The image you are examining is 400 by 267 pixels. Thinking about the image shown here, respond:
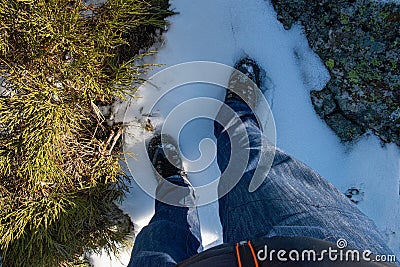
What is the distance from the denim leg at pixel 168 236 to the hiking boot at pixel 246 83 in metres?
0.32

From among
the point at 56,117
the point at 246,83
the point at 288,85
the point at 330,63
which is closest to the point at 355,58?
the point at 330,63

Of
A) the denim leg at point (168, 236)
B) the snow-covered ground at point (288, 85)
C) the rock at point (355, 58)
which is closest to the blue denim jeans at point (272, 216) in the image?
the denim leg at point (168, 236)

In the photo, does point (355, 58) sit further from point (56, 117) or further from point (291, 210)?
point (56, 117)

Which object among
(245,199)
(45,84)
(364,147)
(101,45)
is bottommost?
(245,199)

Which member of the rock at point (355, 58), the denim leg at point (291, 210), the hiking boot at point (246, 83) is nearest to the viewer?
the denim leg at point (291, 210)

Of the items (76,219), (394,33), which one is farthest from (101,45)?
(394,33)

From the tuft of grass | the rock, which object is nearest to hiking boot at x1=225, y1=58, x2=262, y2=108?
the rock

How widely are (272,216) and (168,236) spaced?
351mm

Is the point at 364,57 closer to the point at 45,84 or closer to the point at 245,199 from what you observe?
the point at 245,199

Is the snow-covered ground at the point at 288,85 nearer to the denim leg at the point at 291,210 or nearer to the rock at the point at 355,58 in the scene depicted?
the rock at the point at 355,58

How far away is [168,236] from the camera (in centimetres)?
103

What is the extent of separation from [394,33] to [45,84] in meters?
0.93

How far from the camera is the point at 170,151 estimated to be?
1.30m

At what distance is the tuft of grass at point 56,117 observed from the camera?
40.7 inches
